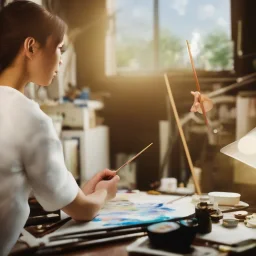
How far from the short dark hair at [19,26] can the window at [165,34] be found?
3.76 metres

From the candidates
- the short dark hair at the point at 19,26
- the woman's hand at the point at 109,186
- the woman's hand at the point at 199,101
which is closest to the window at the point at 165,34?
the woman's hand at the point at 199,101

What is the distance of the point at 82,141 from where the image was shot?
4.50m

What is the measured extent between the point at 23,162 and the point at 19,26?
0.43 m

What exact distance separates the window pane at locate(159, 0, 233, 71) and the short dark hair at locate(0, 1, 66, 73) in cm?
388

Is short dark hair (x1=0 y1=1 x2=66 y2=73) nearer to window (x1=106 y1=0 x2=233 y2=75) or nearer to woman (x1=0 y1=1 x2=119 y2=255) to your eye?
woman (x1=0 y1=1 x2=119 y2=255)

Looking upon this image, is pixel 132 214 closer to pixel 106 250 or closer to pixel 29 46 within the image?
pixel 106 250

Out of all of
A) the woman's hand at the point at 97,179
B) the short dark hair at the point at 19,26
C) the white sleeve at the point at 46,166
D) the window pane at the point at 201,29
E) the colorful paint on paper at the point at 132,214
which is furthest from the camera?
the window pane at the point at 201,29

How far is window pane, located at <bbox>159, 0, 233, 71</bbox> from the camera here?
16.4 ft

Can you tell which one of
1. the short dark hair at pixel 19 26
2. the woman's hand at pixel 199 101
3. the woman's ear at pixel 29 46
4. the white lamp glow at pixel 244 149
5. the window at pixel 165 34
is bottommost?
the white lamp glow at pixel 244 149

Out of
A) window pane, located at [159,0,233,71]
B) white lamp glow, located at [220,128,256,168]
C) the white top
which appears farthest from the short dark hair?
window pane, located at [159,0,233,71]

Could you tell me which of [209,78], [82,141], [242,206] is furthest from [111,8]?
[242,206]

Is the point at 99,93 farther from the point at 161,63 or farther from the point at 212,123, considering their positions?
the point at 212,123

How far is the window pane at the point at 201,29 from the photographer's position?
5.00 m

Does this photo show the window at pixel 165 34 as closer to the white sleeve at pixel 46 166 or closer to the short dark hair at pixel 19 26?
the short dark hair at pixel 19 26
